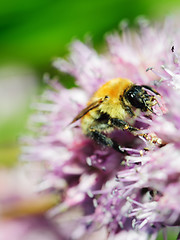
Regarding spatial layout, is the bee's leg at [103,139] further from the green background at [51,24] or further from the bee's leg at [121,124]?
the green background at [51,24]

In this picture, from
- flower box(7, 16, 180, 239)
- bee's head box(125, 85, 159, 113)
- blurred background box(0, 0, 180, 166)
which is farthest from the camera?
blurred background box(0, 0, 180, 166)

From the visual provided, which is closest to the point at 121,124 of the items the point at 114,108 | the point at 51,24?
the point at 114,108

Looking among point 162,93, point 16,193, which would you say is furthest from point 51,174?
point 16,193

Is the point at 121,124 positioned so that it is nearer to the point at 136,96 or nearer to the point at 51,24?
the point at 136,96

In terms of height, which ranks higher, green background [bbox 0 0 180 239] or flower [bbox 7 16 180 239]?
green background [bbox 0 0 180 239]

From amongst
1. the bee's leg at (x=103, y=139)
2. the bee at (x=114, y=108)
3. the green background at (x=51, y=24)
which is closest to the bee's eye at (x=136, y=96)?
the bee at (x=114, y=108)

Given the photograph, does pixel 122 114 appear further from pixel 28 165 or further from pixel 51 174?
pixel 28 165

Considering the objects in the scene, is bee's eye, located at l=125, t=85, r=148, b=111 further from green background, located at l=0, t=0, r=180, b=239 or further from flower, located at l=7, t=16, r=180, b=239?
green background, located at l=0, t=0, r=180, b=239

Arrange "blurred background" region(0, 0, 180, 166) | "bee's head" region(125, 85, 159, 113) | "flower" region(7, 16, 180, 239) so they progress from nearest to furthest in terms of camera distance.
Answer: "flower" region(7, 16, 180, 239)
"bee's head" region(125, 85, 159, 113)
"blurred background" region(0, 0, 180, 166)

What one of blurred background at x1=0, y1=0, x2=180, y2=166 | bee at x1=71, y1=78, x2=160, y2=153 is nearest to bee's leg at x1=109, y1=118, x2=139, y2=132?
bee at x1=71, y1=78, x2=160, y2=153
